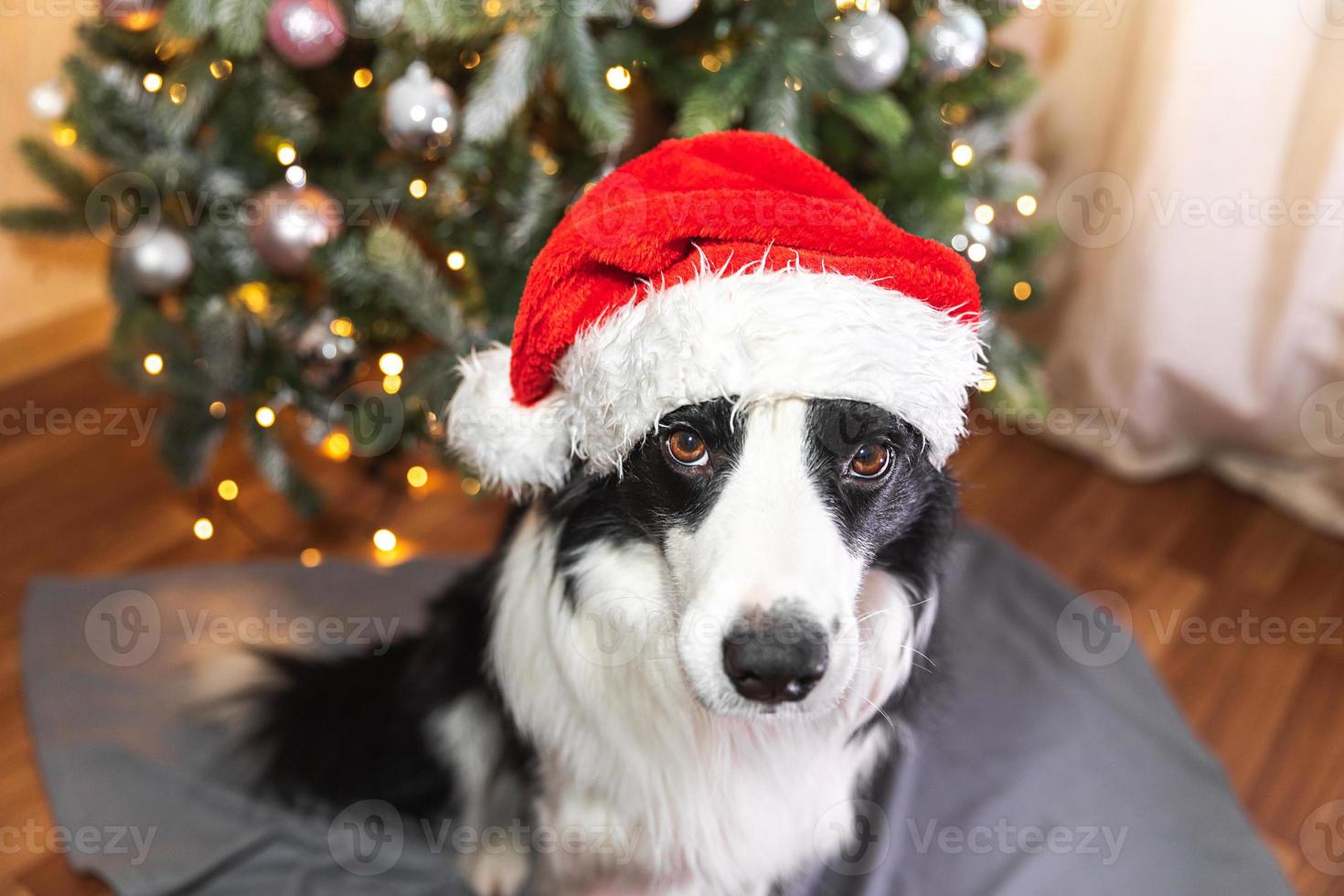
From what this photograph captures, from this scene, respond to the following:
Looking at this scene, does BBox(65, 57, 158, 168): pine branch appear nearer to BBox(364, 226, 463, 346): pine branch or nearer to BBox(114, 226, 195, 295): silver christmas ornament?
BBox(114, 226, 195, 295): silver christmas ornament

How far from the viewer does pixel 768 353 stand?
947 millimetres

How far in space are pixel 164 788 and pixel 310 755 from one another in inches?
11.3

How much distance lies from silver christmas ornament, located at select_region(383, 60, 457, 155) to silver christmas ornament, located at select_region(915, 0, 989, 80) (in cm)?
74

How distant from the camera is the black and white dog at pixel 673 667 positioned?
981 millimetres

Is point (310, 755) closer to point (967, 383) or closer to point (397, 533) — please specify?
point (397, 533)

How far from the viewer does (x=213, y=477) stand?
2.22 metres

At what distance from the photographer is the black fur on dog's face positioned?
3.12ft

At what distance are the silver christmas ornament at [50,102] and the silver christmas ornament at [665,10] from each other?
1.06 m

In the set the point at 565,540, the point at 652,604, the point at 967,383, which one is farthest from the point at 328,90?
the point at 967,383

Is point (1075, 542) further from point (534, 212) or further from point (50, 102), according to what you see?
point (50, 102)

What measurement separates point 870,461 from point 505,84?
2.72ft

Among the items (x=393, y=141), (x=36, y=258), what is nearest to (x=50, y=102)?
(x=393, y=141)

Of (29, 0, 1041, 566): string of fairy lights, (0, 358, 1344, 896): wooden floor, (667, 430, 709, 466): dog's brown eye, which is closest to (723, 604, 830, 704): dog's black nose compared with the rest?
(667, 430, 709, 466): dog's brown eye

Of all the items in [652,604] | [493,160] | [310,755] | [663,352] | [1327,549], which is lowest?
[1327,549]
